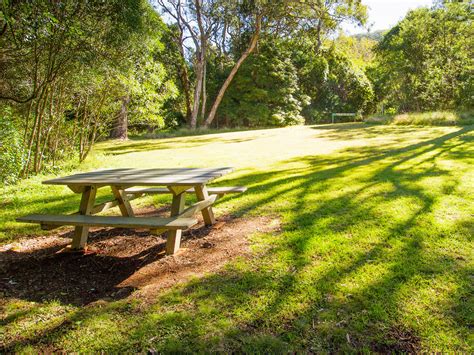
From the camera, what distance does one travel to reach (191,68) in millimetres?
29406

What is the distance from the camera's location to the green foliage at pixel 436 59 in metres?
19.7

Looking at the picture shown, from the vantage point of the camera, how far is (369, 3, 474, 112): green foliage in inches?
775

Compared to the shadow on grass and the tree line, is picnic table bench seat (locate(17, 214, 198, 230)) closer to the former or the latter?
the tree line

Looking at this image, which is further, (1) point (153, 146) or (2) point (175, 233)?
(1) point (153, 146)

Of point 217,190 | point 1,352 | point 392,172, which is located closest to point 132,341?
point 1,352

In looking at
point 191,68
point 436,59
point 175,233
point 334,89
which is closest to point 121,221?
point 175,233

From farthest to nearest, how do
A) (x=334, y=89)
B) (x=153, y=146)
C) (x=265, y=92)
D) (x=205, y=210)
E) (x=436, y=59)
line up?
(x=334, y=89), (x=265, y=92), (x=436, y=59), (x=153, y=146), (x=205, y=210)

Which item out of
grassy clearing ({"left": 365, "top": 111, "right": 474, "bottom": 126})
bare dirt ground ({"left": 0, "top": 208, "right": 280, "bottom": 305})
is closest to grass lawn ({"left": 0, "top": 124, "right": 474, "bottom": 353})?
bare dirt ground ({"left": 0, "top": 208, "right": 280, "bottom": 305})

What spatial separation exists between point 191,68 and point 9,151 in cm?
Answer: 2527

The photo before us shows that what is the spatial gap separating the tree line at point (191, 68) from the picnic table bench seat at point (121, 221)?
2010mm

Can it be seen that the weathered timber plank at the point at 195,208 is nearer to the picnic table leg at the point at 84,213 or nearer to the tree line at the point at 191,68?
the picnic table leg at the point at 84,213

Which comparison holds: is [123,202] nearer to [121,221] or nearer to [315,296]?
[121,221]

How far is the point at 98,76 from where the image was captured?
7.13 m

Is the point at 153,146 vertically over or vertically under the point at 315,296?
over
